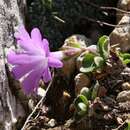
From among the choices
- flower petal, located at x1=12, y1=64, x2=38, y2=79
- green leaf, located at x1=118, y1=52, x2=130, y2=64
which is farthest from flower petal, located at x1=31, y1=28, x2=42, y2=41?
green leaf, located at x1=118, y1=52, x2=130, y2=64

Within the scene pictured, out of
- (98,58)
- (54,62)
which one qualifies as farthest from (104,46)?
(54,62)

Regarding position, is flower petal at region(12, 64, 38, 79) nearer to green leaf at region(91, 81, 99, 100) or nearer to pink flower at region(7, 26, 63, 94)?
pink flower at region(7, 26, 63, 94)

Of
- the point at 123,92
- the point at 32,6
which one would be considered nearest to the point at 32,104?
the point at 123,92

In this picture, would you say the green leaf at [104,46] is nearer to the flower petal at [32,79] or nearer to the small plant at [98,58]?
the small plant at [98,58]

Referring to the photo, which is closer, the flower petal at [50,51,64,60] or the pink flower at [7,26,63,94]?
the pink flower at [7,26,63,94]

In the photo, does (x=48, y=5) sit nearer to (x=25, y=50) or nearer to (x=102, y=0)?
(x=102, y=0)

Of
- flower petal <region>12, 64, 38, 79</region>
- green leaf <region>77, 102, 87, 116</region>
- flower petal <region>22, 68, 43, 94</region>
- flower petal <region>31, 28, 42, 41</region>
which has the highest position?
flower petal <region>31, 28, 42, 41</region>
